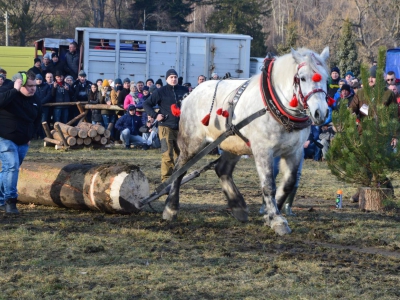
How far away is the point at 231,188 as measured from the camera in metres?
10.1

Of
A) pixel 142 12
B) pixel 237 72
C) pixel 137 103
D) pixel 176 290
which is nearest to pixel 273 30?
pixel 142 12

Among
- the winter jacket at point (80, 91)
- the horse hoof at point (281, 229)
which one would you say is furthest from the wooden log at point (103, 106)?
the horse hoof at point (281, 229)

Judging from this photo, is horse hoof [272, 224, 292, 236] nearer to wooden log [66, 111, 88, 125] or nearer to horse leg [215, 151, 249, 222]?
horse leg [215, 151, 249, 222]

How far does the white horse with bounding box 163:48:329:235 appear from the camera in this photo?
8.47 m

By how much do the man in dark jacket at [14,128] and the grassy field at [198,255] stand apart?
1.54ft

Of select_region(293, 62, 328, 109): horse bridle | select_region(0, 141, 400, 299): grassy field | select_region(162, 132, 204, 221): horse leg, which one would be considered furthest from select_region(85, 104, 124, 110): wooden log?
select_region(293, 62, 328, 109): horse bridle

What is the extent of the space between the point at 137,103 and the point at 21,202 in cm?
1174

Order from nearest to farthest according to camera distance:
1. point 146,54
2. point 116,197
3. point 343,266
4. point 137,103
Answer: point 343,266, point 116,197, point 137,103, point 146,54

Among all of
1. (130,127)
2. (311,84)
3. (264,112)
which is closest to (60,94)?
(130,127)

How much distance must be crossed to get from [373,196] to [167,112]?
3.93m

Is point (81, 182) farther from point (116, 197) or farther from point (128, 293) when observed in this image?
point (128, 293)

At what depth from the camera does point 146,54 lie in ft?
96.7

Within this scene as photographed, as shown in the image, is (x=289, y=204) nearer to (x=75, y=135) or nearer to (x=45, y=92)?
(x=75, y=135)

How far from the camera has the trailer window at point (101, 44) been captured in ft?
95.1
